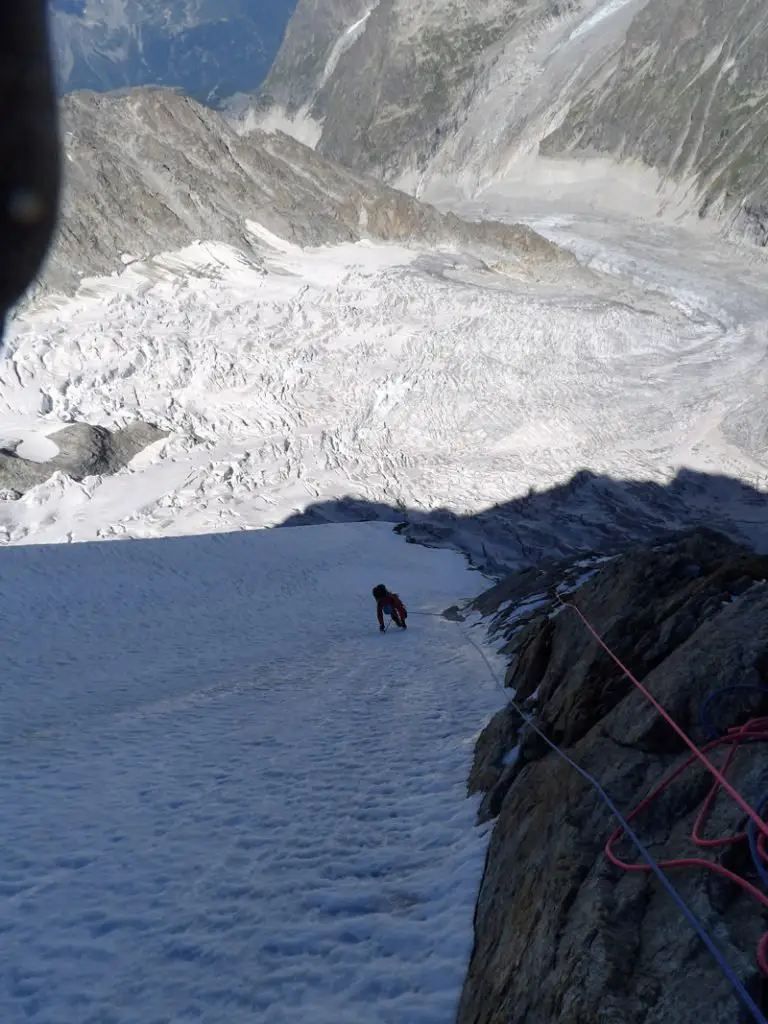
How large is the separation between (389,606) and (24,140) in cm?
1293

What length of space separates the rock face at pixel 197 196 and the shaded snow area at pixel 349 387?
1.55 m

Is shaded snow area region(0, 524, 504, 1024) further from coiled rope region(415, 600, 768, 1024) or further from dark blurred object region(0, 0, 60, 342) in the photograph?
dark blurred object region(0, 0, 60, 342)

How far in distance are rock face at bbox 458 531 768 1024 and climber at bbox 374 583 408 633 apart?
6833mm

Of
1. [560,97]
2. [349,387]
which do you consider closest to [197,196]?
[349,387]

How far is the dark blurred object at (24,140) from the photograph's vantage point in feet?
5.74

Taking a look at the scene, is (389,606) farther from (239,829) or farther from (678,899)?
(678,899)

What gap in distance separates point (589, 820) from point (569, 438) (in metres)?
28.7

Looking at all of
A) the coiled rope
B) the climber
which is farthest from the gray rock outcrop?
the coiled rope

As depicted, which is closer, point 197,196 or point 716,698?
point 716,698

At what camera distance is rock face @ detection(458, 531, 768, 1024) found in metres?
3.05

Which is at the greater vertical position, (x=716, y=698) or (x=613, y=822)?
(x=716, y=698)

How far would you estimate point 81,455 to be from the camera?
2505 cm

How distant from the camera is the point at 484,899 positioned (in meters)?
4.74

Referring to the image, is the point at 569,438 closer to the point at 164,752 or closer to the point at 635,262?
the point at 635,262
